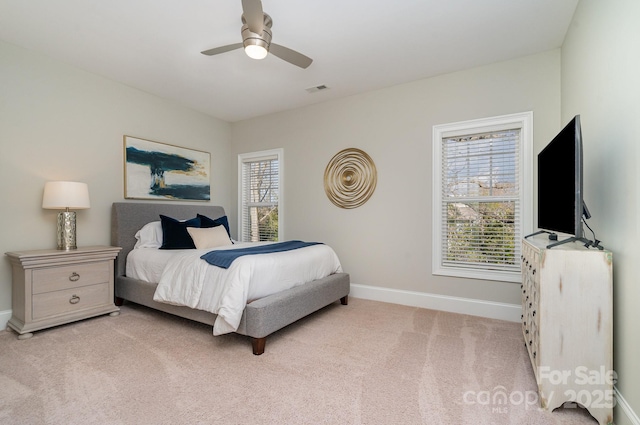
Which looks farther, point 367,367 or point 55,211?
point 55,211

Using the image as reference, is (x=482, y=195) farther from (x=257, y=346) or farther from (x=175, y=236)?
(x=175, y=236)

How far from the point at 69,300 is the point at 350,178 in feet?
10.8

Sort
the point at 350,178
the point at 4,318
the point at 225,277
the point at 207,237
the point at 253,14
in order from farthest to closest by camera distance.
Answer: the point at 350,178
the point at 207,237
the point at 4,318
the point at 225,277
the point at 253,14

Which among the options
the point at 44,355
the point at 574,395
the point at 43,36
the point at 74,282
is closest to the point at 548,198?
the point at 574,395

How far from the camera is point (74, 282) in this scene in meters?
2.98

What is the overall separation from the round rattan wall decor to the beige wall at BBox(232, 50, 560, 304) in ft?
0.29

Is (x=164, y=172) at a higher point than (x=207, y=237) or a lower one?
higher

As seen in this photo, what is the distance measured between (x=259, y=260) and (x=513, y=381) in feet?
6.50

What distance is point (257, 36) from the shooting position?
2.19 metres

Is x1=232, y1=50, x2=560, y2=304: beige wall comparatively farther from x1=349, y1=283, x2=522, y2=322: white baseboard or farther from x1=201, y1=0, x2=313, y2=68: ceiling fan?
x1=201, y1=0, x2=313, y2=68: ceiling fan

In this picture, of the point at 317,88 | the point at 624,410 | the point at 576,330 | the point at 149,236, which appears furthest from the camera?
the point at 317,88

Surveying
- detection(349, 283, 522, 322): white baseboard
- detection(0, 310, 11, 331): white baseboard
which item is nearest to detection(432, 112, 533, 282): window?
detection(349, 283, 522, 322): white baseboard

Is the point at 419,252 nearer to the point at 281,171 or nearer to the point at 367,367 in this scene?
the point at 367,367

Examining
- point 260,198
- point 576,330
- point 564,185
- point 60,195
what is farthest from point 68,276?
point 564,185
